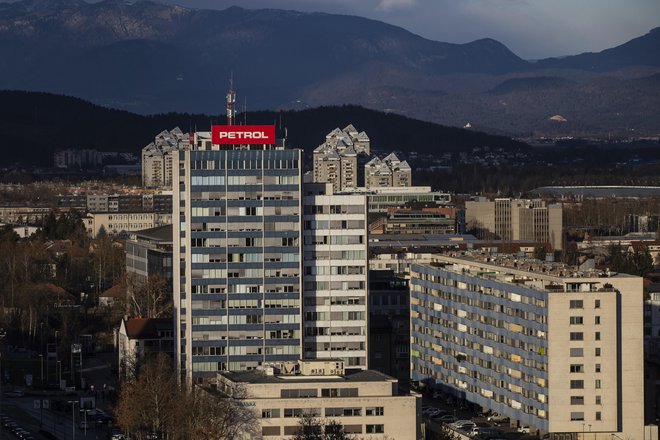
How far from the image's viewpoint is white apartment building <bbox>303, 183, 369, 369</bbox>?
6397cm

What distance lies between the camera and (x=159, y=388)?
190 ft

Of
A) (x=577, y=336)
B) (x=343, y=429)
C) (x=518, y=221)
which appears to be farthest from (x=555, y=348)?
(x=518, y=221)

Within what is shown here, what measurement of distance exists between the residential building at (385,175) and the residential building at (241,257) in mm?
120059

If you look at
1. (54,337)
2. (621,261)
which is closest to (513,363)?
(54,337)

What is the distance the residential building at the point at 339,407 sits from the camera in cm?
5484

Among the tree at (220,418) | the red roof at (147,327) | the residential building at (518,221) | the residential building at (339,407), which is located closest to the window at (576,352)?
the residential building at (339,407)

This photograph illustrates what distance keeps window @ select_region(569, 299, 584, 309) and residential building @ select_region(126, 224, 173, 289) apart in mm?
28571

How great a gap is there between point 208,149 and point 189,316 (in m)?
→ 5.37

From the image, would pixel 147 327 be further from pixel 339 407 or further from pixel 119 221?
A: pixel 119 221

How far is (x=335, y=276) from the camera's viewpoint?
6425 cm

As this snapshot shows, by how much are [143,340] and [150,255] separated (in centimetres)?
2131

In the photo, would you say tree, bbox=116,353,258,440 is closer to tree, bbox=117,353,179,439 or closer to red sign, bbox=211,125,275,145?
tree, bbox=117,353,179,439

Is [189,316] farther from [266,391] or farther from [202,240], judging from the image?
[266,391]

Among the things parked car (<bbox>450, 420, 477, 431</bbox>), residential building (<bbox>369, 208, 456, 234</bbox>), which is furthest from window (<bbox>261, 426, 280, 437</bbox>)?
residential building (<bbox>369, 208, 456, 234</bbox>)
